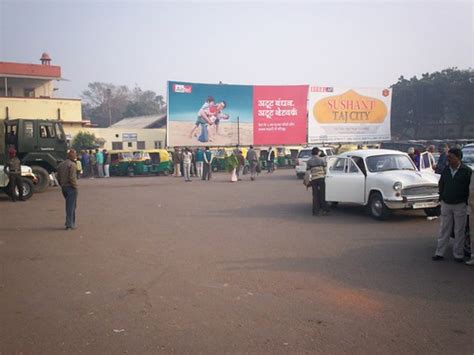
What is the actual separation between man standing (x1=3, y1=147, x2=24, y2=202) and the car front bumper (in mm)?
11187

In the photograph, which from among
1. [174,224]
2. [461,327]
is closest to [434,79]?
[174,224]

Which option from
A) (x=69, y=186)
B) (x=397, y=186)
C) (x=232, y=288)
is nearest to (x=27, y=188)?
(x=69, y=186)

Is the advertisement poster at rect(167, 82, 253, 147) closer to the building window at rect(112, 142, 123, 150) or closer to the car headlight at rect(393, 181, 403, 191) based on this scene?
the building window at rect(112, 142, 123, 150)

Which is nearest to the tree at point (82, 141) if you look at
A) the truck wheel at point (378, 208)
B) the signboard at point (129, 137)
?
the signboard at point (129, 137)

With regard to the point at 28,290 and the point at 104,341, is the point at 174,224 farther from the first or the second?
the point at 104,341

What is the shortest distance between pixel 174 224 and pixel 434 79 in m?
47.0

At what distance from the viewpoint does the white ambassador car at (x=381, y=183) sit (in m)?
10.1

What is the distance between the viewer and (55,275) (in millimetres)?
6402

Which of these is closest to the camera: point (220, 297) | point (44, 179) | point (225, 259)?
point (220, 297)

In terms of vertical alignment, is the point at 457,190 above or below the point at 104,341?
above

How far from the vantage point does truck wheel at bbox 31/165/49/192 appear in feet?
57.4

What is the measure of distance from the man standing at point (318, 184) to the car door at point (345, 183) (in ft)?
0.87

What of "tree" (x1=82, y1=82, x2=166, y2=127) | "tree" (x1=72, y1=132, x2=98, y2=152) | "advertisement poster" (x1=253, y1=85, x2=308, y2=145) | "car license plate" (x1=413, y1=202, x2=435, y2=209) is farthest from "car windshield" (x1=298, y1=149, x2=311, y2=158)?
"tree" (x1=82, y1=82, x2=166, y2=127)

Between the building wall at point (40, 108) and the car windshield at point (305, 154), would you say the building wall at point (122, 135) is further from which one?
the car windshield at point (305, 154)
